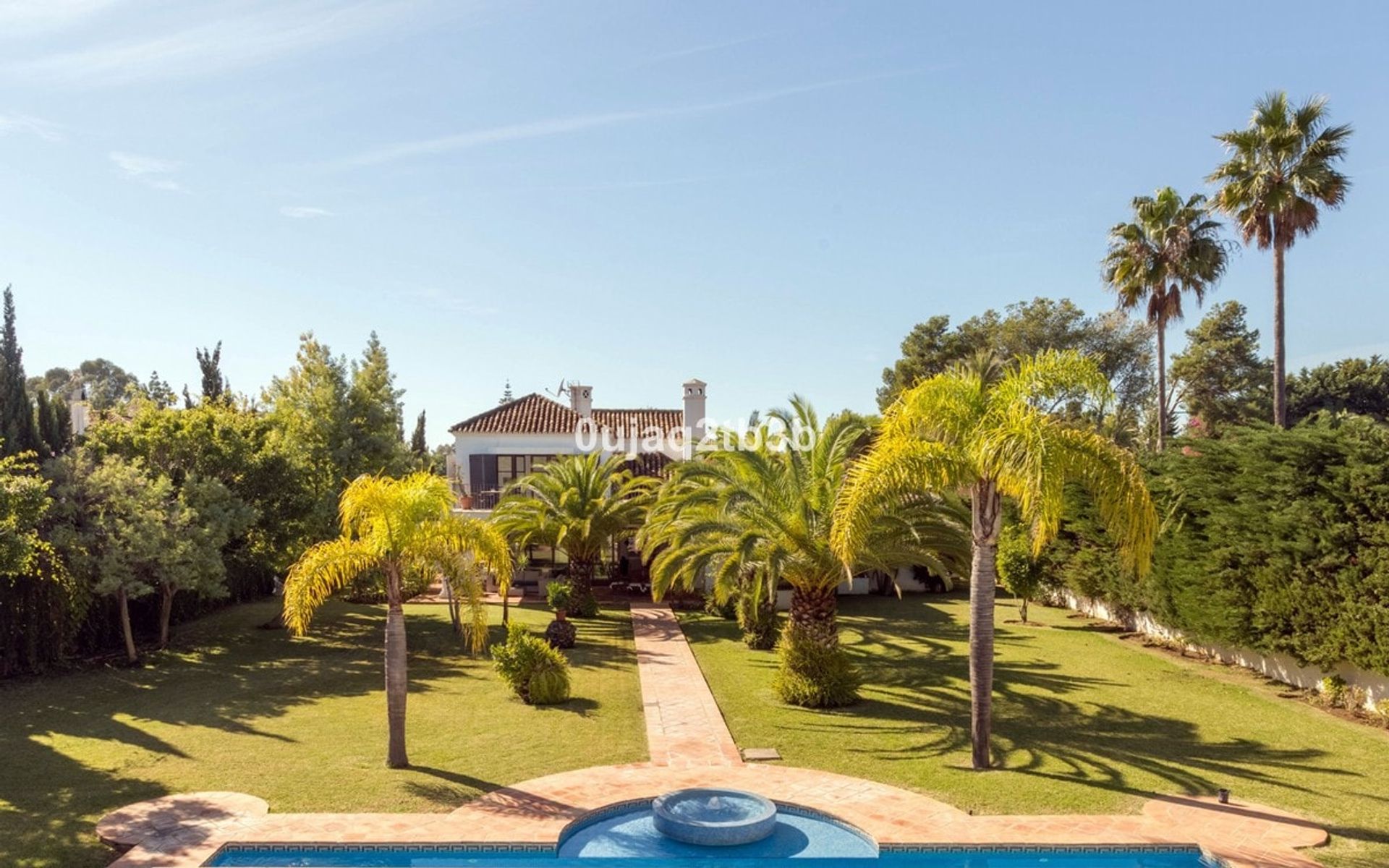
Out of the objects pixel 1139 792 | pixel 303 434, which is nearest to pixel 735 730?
pixel 1139 792

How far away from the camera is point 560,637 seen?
73.8 ft

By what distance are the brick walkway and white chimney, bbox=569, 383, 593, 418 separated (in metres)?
16.2

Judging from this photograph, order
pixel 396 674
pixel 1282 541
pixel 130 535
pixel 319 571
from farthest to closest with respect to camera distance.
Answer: pixel 130 535 < pixel 1282 541 < pixel 396 674 < pixel 319 571

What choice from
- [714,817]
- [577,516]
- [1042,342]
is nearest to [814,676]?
[714,817]

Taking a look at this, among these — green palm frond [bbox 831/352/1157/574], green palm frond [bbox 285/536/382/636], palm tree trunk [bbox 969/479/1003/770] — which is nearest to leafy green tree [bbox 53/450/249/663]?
green palm frond [bbox 285/536/382/636]

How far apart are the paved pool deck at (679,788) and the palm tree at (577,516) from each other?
15.2m

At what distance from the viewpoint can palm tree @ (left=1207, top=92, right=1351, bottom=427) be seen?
22.1 metres

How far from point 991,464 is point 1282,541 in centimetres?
893

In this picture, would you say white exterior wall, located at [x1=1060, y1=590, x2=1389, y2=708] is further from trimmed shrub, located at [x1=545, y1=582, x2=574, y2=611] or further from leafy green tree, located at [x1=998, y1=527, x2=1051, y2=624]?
trimmed shrub, located at [x1=545, y1=582, x2=574, y2=611]

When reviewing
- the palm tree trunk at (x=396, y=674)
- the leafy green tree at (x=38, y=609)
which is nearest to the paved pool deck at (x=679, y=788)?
the palm tree trunk at (x=396, y=674)

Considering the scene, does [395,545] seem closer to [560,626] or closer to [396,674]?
[396,674]

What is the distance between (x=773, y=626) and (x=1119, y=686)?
26.0ft

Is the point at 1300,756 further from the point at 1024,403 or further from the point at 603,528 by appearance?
the point at 603,528

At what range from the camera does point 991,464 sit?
39.0ft
